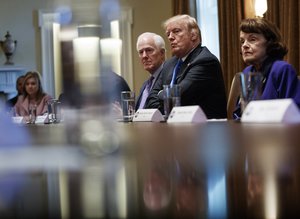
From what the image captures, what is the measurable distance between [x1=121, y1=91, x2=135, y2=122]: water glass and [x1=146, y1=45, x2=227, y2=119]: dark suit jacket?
46 cm

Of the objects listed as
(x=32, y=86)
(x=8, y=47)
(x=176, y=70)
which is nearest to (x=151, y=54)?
(x=176, y=70)

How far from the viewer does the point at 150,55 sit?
4.17 meters

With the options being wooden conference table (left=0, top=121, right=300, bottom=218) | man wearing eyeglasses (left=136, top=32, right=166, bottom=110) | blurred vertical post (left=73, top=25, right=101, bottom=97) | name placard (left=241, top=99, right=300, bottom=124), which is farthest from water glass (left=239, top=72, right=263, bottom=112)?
man wearing eyeglasses (left=136, top=32, right=166, bottom=110)

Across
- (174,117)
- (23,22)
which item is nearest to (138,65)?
(23,22)

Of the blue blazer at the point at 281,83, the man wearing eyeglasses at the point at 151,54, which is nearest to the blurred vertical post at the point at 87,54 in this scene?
the blue blazer at the point at 281,83

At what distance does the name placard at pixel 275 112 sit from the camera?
1.41 m

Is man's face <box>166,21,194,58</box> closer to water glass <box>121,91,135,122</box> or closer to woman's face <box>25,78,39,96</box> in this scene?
water glass <box>121,91,135,122</box>

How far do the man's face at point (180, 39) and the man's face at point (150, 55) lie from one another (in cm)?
42

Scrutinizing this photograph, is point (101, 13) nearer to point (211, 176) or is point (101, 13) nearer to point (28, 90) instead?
point (211, 176)

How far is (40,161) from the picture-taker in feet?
2.22

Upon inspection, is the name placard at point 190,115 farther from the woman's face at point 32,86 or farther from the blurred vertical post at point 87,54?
the woman's face at point 32,86

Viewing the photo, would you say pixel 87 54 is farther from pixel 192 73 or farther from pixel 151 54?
pixel 151 54

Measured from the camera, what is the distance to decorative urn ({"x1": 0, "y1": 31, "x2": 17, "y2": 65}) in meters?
7.90

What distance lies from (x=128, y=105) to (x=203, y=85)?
0.64 meters
